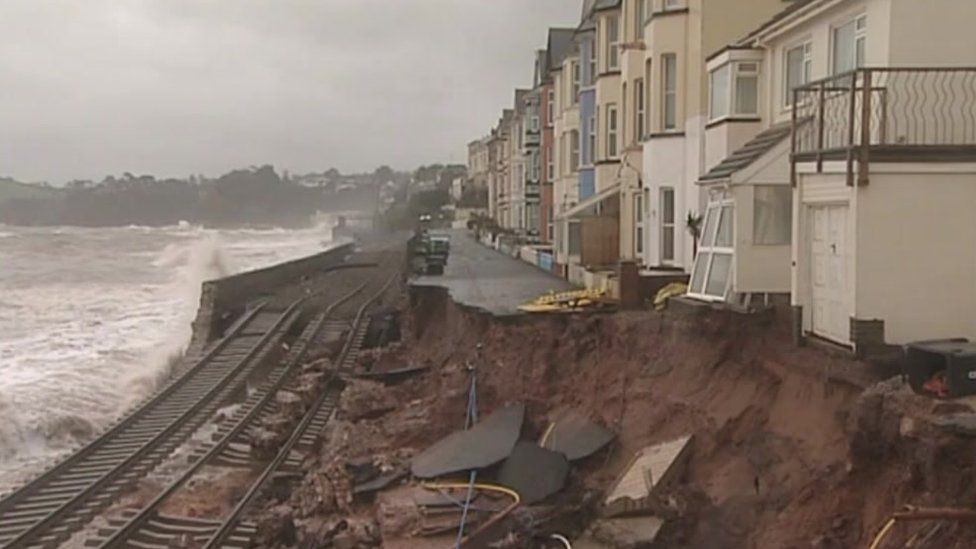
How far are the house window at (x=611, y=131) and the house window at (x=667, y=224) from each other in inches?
246

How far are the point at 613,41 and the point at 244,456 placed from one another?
1618cm

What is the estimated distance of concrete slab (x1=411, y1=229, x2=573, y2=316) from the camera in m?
23.4

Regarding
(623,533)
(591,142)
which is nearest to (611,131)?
(591,142)

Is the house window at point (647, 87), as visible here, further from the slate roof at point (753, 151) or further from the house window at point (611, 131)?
the slate roof at point (753, 151)

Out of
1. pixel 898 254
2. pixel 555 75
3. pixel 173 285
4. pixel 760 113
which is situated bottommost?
pixel 173 285

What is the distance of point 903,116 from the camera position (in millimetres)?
12555

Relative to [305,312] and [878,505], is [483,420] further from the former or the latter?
[305,312]

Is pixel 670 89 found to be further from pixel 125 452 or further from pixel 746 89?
pixel 125 452

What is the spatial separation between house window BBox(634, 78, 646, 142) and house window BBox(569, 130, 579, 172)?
11339 mm

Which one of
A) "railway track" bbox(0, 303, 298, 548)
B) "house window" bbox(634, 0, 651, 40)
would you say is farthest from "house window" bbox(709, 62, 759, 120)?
"railway track" bbox(0, 303, 298, 548)

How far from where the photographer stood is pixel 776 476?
11562 millimetres

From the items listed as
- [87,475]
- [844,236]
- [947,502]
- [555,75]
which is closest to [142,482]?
[87,475]

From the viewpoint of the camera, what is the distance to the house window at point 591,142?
31719 mm

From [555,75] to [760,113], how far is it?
84.5 feet
